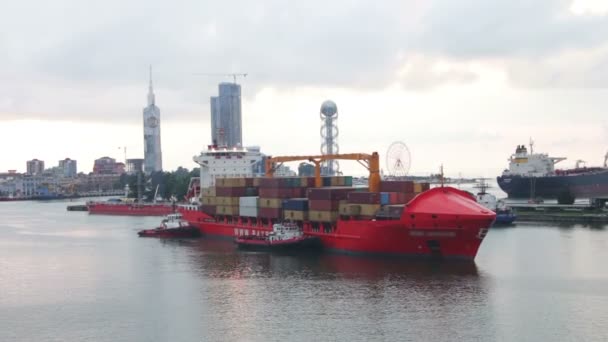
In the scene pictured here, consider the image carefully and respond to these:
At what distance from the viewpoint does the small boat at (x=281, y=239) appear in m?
47.2

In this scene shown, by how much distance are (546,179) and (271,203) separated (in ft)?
214

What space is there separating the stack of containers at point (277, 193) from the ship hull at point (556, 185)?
184ft

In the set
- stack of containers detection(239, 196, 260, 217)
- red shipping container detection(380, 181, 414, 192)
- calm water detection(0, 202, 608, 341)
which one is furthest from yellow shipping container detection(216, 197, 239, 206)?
red shipping container detection(380, 181, 414, 192)

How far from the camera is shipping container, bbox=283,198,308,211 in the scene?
49.2 metres

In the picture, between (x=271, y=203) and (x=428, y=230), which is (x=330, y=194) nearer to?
(x=271, y=203)

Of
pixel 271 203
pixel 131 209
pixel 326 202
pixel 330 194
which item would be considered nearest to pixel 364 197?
pixel 330 194

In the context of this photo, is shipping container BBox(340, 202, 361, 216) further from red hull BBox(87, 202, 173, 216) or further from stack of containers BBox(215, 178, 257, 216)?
red hull BBox(87, 202, 173, 216)

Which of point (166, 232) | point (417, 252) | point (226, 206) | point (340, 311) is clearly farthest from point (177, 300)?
point (166, 232)

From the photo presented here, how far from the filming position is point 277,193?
51750 millimetres

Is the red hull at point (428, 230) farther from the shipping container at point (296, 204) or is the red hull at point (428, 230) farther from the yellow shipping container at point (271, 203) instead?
the yellow shipping container at point (271, 203)

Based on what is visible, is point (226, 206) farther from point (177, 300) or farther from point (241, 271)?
point (177, 300)

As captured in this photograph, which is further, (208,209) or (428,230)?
(208,209)

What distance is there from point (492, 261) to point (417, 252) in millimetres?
4832

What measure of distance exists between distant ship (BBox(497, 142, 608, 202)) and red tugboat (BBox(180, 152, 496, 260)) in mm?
50517
